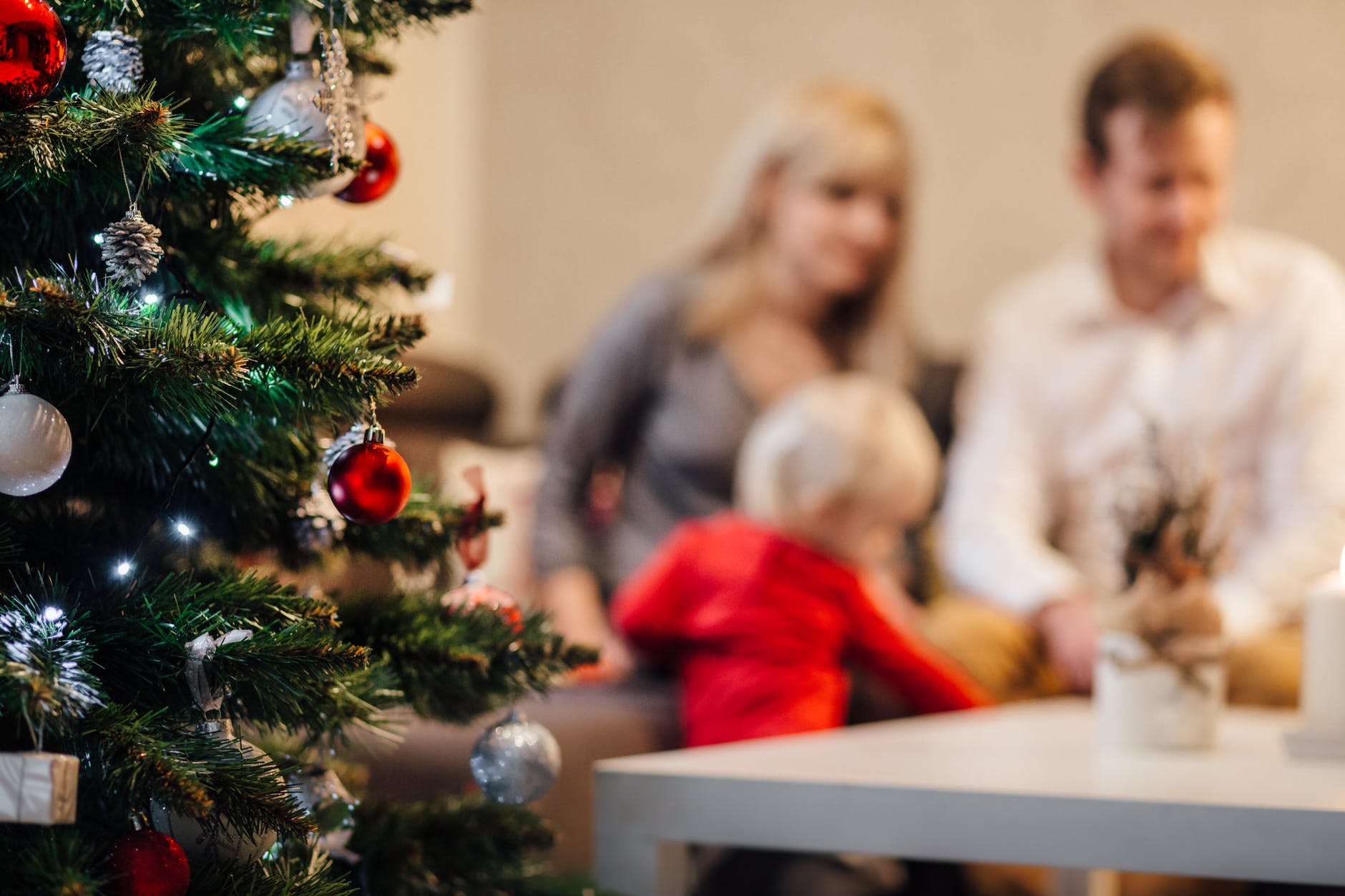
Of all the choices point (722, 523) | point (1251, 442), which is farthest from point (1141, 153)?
point (722, 523)

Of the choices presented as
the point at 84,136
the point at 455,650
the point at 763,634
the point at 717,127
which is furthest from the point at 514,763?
the point at 717,127

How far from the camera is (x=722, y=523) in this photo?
1415 millimetres

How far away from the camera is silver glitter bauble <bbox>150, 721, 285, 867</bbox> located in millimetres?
666

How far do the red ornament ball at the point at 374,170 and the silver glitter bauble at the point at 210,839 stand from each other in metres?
0.32

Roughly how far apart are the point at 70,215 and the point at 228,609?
0.78 feet

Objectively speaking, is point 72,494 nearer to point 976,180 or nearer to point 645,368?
point 645,368

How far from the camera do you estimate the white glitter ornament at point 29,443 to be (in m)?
0.61

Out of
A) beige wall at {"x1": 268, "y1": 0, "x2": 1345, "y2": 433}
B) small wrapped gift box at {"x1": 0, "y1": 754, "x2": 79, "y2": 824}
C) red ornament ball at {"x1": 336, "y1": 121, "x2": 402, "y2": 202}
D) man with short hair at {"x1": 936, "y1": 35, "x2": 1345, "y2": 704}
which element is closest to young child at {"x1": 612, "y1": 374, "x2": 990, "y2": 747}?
man with short hair at {"x1": 936, "y1": 35, "x2": 1345, "y2": 704}

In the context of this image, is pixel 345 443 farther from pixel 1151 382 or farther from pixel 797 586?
pixel 1151 382

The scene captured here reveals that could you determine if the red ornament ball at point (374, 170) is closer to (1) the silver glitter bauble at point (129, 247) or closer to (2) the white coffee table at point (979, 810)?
(1) the silver glitter bauble at point (129, 247)

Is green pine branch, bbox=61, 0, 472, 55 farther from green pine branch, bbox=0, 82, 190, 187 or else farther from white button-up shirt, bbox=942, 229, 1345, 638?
white button-up shirt, bbox=942, 229, 1345, 638

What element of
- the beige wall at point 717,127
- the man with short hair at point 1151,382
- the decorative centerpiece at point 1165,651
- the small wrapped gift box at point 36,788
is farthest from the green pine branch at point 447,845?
the beige wall at point 717,127

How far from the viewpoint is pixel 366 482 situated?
0.68 m

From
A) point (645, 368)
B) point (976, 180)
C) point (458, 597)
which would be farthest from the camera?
point (976, 180)
